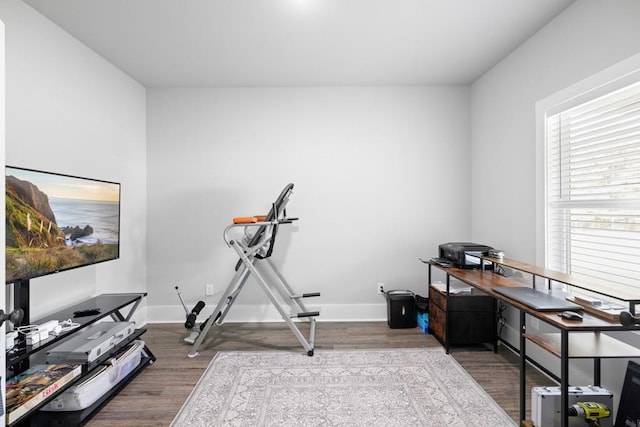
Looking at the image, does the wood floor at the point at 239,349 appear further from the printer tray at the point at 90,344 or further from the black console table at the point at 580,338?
the black console table at the point at 580,338

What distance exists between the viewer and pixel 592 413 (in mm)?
1600

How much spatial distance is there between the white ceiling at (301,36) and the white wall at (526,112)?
0.17 metres

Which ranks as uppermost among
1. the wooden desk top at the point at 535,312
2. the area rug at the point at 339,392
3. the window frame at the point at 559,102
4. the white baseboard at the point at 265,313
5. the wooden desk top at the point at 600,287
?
the window frame at the point at 559,102

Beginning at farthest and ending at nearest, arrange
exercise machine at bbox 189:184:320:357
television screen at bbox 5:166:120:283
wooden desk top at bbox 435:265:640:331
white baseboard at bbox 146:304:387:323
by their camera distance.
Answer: white baseboard at bbox 146:304:387:323 < exercise machine at bbox 189:184:320:357 < television screen at bbox 5:166:120:283 < wooden desk top at bbox 435:265:640:331

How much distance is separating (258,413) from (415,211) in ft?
8.60

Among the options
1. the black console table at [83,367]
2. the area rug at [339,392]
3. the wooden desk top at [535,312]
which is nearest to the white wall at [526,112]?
the wooden desk top at [535,312]

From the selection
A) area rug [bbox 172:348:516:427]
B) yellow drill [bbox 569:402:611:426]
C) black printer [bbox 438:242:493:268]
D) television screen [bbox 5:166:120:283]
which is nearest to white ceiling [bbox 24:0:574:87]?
television screen [bbox 5:166:120:283]

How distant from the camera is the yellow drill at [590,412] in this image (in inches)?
62.8

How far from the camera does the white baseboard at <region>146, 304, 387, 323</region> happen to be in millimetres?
3736

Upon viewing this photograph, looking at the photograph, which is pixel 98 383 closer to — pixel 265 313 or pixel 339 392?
pixel 339 392

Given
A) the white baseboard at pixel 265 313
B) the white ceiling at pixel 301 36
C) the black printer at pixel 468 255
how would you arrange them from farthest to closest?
the white baseboard at pixel 265 313
the black printer at pixel 468 255
the white ceiling at pixel 301 36

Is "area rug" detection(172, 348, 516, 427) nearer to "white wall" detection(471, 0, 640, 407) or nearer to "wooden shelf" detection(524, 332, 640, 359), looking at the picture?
"wooden shelf" detection(524, 332, 640, 359)

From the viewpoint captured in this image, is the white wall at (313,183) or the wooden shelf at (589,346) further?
the white wall at (313,183)

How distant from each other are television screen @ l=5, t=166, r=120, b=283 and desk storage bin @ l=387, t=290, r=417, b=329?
8.77 ft
